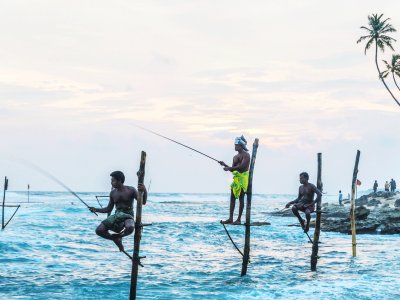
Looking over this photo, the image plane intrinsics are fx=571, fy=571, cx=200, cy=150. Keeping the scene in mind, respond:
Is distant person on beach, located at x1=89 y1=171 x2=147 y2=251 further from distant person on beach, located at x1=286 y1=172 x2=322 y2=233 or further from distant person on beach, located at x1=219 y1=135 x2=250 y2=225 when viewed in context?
distant person on beach, located at x1=286 y1=172 x2=322 y2=233

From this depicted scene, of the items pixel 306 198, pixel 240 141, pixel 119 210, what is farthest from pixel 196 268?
pixel 119 210

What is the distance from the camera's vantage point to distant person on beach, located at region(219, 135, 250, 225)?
47.6 ft

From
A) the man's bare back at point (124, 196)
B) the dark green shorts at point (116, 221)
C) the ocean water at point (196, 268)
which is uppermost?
the man's bare back at point (124, 196)

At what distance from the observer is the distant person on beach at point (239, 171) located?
14.5 m

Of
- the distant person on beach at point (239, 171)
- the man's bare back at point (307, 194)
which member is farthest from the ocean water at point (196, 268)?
the distant person on beach at point (239, 171)

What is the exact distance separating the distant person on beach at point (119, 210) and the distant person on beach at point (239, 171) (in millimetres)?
2892

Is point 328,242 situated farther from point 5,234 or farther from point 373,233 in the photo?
point 5,234

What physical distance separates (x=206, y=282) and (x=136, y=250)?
22.0 feet

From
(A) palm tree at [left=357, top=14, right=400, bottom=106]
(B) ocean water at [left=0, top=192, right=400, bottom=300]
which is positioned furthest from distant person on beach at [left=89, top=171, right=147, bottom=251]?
(A) palm tree at [left=357, top=14, right=400, bottom=106]

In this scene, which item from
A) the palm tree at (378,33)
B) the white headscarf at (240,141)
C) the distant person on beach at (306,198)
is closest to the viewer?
the white headscarf at (240,141)

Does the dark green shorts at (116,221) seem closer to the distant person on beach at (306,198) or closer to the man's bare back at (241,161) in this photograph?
the man's bare back at (241,161)

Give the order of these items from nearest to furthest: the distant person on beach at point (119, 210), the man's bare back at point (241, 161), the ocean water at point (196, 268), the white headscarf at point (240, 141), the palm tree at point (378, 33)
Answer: the distant person on beach at point (119, 210) → the white headscarf at point (240, 141) → the man's bare back at point (241, 161) → the ocean water at point (196, 268) → the palm tree at point (378, 33)

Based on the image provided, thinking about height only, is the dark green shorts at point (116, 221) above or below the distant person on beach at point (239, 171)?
below

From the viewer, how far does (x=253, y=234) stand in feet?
118
